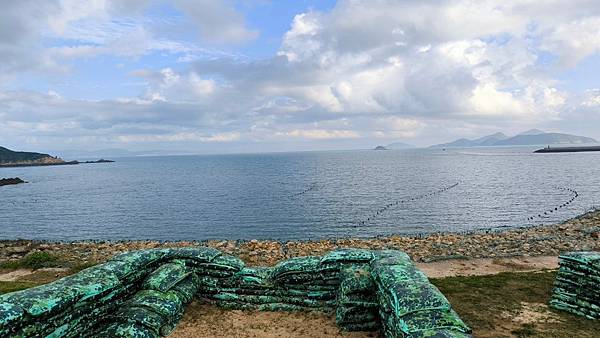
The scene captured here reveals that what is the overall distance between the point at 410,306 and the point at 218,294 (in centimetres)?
666

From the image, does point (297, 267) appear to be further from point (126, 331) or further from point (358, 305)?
point (126, 331)

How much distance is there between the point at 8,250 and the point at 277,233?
24.4 m

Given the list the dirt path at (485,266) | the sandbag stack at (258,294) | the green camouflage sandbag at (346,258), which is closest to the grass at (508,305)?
the dirt path at (485,266)

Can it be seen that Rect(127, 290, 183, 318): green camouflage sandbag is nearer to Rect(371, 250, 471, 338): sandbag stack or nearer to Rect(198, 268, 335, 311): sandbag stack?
Rect(198, 268, 335, 311): sandbag stack

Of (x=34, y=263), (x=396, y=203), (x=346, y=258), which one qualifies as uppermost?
(x=346, y=258)

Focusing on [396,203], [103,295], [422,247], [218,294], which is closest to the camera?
[103,295]

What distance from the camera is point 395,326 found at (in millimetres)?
9039

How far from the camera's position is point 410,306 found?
8.79 metres

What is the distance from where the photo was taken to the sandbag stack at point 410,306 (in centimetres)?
813

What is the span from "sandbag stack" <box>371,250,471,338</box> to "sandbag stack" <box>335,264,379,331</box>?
0.41 meters

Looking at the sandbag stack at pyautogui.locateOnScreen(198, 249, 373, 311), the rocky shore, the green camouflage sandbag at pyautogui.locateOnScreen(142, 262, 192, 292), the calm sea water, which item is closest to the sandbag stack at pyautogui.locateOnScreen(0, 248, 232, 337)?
the green camouflage sandbag at pyautogui.locateOnScreen(142, 262, 192, 292)

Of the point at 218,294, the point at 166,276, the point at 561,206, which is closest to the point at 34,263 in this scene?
the point at 166,276

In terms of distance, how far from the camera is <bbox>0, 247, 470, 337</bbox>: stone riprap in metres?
8.64

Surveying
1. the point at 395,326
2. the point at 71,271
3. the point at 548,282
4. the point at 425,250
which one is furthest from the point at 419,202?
the point at 395,326
